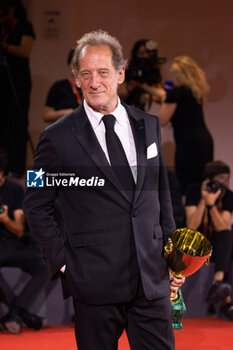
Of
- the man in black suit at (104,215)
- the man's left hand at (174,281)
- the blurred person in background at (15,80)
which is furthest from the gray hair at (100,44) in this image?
the blurred person in background at (15,80)

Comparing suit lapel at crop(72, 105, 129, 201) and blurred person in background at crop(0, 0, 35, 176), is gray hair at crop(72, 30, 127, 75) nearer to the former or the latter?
suit lapel at crop(72, 105, 129, 201)

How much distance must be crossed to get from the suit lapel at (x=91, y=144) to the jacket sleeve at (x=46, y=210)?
0.31 feet

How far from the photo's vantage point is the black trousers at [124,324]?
1.99 metres

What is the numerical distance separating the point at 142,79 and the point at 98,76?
288 centimetres

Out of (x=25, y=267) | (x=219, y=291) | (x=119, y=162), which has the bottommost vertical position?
(x=219, y=291)

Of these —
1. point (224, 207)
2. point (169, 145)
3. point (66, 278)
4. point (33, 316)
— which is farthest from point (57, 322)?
point (169, 145)

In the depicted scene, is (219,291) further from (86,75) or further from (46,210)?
(86,75)

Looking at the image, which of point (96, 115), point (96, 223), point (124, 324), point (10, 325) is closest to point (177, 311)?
point (124, 324)

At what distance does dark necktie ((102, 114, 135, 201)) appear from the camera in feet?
6.72

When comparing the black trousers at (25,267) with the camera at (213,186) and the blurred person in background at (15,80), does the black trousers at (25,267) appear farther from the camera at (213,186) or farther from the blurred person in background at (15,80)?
the camera at (213,186)

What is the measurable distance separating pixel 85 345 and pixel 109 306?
149 mm

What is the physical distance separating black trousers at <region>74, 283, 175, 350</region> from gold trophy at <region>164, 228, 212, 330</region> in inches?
5.6

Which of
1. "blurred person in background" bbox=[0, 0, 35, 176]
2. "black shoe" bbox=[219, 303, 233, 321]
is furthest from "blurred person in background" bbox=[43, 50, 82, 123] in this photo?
"black shoe" bbox=[219, 303, 233, 321]

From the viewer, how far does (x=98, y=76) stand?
6.73 ft
